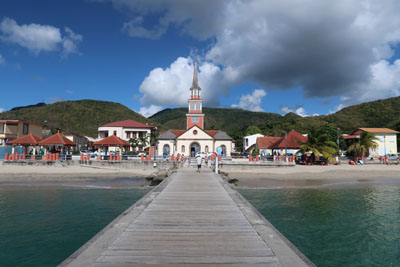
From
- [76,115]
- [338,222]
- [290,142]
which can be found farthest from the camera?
[76,115]

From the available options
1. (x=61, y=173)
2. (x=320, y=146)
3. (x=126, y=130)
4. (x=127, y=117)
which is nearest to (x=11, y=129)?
(x=126, y=130)

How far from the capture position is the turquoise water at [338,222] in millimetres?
8484

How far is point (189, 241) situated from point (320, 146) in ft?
117

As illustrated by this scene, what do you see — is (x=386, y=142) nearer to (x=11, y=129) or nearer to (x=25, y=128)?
(x=25, y=128)

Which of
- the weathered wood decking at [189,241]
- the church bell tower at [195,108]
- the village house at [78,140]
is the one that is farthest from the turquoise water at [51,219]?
the village house at [78,140]

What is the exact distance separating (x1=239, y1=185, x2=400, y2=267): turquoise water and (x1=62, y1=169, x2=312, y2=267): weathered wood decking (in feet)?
10.0

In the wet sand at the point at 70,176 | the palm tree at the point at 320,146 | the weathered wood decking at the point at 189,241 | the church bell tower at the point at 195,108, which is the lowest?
the wet sand at the point at 70,176

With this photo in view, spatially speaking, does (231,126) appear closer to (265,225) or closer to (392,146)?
(392,146)

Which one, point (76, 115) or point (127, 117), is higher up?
point (127, 117)

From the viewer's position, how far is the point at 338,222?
1178cm

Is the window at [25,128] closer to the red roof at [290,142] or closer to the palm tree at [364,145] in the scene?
the red roof at [290,142]

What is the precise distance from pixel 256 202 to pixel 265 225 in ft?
30.6

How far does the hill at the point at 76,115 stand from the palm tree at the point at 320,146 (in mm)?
74628

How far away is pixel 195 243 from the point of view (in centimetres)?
540
